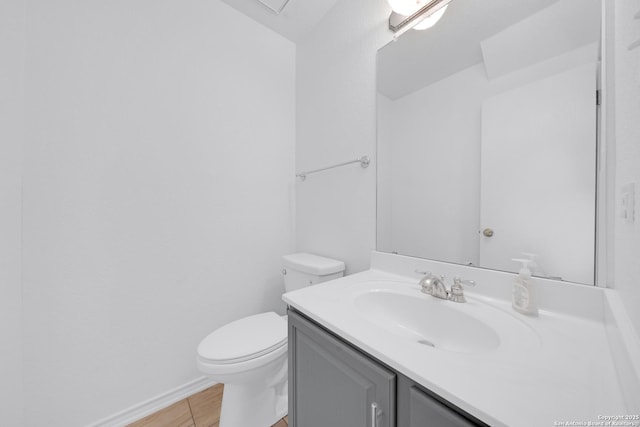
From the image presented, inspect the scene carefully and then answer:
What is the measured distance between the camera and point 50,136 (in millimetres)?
947

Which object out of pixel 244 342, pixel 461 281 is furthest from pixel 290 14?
pixel 244 342

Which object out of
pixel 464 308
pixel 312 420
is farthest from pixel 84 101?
pixel 464 308

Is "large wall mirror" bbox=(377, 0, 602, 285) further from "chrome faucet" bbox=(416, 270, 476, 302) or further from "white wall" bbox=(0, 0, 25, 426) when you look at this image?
"white wall" bbox=(0, 0, 25, 426)

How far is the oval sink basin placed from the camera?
604mm

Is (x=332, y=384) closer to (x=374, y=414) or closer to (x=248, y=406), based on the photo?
(x=374, y=414)

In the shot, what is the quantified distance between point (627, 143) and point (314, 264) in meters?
1.15

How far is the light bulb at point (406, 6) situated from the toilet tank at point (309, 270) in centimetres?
127

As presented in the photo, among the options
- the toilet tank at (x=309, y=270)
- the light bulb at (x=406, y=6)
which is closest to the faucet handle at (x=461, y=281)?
the toilet tank at (x=309, y=270)

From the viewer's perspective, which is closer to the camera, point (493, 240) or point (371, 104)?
point (493, 240)

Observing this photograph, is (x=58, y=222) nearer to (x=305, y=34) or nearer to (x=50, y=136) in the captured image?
(x=50, y=136)

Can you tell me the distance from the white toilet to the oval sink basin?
0.43 metres

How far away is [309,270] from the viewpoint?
50.1 inches

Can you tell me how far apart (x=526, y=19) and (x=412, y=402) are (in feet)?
3.89

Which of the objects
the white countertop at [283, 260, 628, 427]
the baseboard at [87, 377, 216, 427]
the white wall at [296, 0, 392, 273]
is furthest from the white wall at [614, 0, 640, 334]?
the baseboard at [87, 377, 216, 427]
